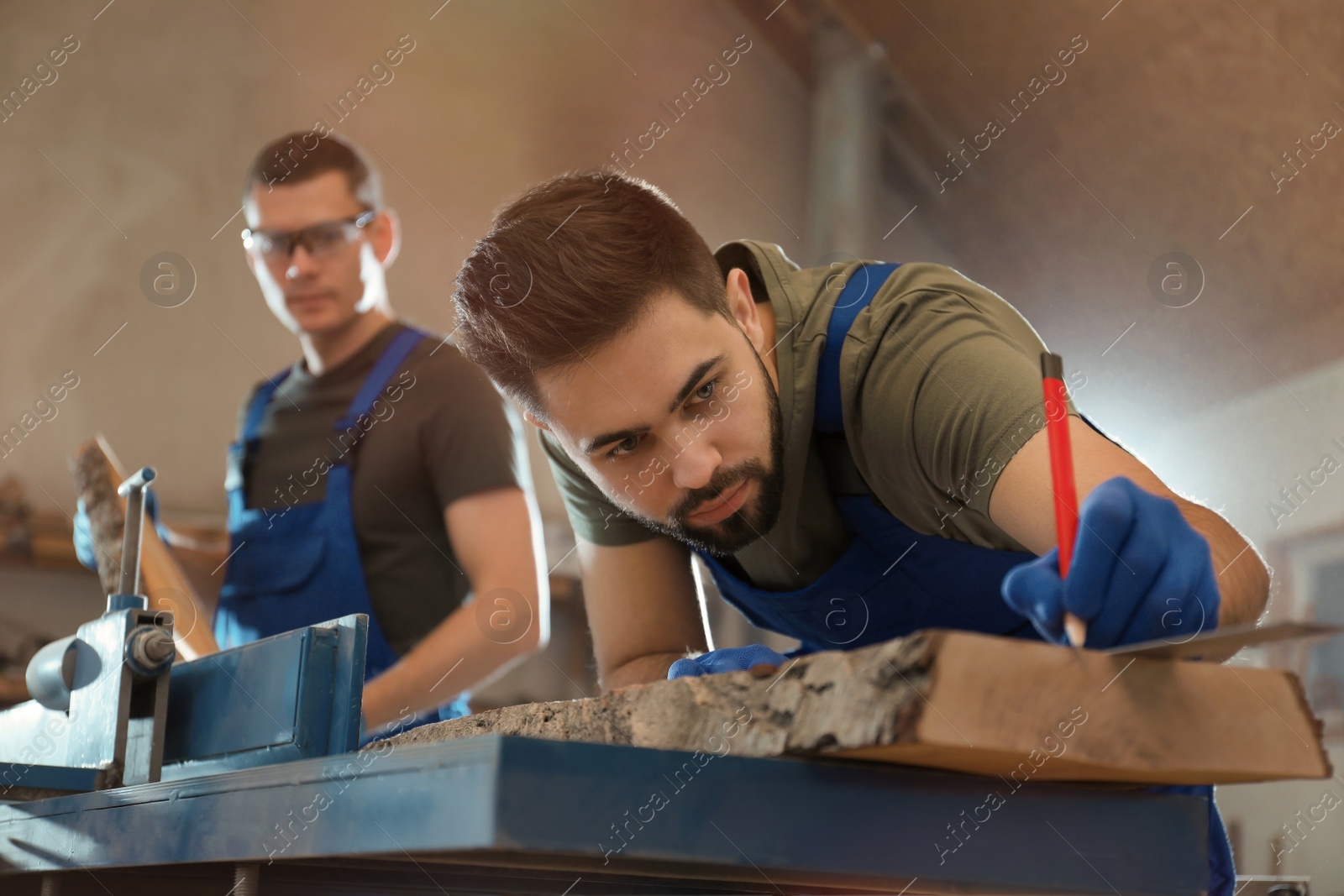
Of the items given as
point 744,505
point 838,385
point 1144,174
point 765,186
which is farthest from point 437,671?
point 765,186

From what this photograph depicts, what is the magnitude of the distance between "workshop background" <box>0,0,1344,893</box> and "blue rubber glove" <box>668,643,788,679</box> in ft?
5.36

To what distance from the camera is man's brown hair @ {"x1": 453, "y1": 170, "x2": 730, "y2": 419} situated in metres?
1.17

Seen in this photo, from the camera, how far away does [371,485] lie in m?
2.01

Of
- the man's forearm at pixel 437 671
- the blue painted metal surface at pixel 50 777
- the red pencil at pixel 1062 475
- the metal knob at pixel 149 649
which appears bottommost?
the red pencil at pixel 1062 475

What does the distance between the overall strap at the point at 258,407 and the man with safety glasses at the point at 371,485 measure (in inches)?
0.9

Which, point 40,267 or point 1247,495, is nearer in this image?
point 1247,495

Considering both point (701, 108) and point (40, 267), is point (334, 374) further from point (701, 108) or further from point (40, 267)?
point (701, 108)

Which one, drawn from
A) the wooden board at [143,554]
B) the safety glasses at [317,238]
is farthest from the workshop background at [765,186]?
the safety glasses at [317,238]

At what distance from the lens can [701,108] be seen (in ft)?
13.4

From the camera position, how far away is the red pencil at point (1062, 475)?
718 mm

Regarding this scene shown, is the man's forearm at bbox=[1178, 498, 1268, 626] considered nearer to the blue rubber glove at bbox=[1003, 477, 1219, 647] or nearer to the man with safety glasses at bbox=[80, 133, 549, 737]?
the blue rubber glove at bbox=[1003, 477, 1219, 647]

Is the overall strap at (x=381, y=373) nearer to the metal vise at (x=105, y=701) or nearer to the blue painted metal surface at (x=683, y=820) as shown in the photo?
the metal vise at (x=105, y=701)

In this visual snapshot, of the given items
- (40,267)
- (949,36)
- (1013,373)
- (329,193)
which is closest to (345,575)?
(329,193)

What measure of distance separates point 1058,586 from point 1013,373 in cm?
37
